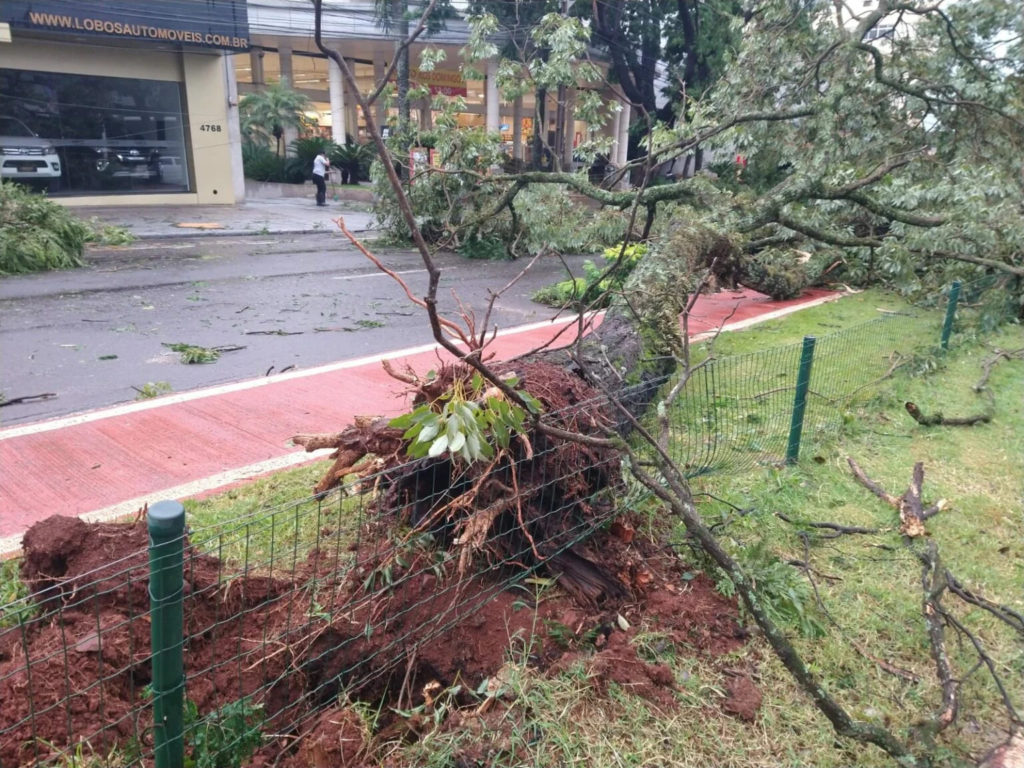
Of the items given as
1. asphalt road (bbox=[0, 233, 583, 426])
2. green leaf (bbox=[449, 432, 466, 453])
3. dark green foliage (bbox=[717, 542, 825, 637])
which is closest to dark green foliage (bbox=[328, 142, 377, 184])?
asphalt road (bbox=[0, 233, 583, 426])

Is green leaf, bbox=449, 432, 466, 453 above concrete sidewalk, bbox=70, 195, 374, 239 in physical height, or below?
above

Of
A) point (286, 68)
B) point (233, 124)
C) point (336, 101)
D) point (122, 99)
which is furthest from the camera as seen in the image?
point (286, 68)

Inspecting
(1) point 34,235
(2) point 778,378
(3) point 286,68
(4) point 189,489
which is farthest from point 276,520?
(3) point 286,68

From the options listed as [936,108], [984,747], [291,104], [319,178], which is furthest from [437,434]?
[291,104]

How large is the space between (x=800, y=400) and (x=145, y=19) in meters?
20.3

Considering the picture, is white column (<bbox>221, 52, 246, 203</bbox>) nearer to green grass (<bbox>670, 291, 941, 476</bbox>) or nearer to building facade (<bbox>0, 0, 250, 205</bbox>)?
building facade (<bbox>0, 0, 250, 205</bbox>)

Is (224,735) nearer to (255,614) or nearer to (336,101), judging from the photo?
(255,614)

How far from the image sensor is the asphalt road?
22.5ft

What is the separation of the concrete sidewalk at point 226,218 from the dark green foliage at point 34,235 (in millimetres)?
3328

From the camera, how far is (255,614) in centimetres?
308

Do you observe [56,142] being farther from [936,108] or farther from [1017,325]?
[1017,325]

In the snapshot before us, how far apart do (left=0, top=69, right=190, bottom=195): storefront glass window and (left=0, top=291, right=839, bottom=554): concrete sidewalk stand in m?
17.0

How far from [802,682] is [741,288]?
1014 centimetres

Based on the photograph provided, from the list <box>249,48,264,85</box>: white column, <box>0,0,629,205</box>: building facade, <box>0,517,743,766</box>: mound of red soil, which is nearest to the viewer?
<box>0,517,743,766</box>: mound of red soil
